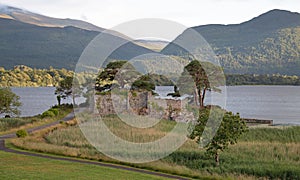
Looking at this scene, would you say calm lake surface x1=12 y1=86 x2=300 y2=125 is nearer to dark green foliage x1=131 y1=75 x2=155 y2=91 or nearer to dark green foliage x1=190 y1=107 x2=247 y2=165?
dark green foliage x1=131 y1=75 x2=155 y2=91

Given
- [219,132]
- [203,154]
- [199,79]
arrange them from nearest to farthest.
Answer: [219,132] < [203,154] < [199,79]

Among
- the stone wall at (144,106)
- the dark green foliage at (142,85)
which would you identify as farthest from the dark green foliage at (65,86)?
the stone wall at (144,106)

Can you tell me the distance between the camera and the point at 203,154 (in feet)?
92.5

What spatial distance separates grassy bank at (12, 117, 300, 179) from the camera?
898 inches

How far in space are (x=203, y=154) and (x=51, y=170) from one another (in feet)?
44.1

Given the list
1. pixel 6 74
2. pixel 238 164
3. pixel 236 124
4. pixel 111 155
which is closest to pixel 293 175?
pixel 238 164

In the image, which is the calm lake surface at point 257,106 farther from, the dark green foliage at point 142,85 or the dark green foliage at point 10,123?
the dark green foliage at point 10,123

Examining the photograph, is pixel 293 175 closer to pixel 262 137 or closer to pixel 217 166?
pixel 217 166

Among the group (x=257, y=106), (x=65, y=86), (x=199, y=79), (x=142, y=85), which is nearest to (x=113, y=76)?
(x=142, y=85)

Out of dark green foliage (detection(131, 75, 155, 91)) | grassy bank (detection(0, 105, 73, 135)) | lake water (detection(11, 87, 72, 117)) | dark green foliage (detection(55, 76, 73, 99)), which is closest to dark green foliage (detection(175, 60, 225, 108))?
dark green foliage (detection(131, 75, 155, 91))

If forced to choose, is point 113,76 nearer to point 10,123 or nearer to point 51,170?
point 10,123

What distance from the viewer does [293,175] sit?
23.2 m

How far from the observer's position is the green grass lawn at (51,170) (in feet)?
55.1

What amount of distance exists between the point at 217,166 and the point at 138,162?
226 inches
